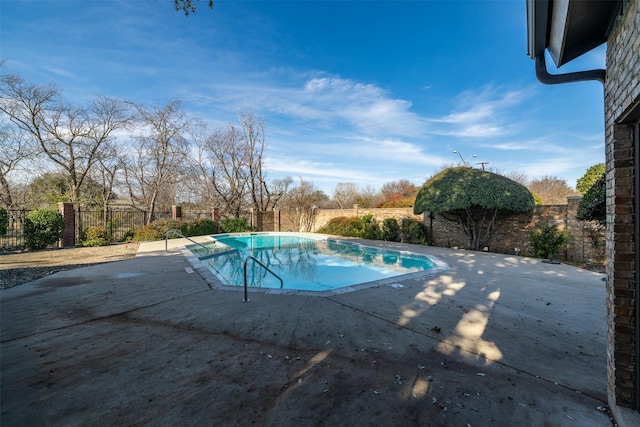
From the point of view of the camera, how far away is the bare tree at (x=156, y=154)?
54.4ft

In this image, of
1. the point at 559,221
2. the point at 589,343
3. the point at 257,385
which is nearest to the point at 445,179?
the point at 559,221

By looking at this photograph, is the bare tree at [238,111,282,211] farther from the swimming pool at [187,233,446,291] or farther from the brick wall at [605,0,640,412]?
the brick wall at [605,0,640,412]

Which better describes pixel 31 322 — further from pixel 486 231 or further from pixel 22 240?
pixel 486 231

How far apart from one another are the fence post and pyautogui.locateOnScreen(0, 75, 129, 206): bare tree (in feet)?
14.7

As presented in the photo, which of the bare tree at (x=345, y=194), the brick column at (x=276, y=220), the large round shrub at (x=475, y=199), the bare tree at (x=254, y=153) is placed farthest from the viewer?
the bare tree at (x=345, y=194)

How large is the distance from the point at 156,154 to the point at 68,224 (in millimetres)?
7719

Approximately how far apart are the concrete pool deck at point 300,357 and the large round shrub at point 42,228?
739 cm

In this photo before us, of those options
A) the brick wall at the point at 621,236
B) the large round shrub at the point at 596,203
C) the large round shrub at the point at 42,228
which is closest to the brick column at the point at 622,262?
the brick wall at the point at 621,236

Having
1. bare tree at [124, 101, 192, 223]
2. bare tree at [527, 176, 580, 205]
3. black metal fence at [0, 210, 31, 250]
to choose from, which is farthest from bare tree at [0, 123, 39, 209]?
bare tree at [527, 176, 580, 205]

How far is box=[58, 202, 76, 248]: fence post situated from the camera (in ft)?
34.5

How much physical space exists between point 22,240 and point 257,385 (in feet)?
43.1

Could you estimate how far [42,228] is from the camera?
980cm

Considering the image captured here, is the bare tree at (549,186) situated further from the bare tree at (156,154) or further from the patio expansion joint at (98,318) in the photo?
the bare tree at (156,154)

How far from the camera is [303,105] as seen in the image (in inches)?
623
